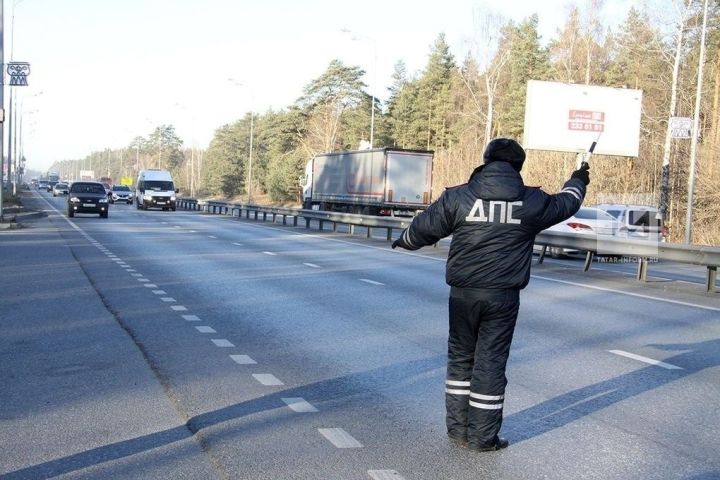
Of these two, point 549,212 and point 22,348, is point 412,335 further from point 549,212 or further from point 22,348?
point 549,212

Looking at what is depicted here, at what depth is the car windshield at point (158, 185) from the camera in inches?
2579

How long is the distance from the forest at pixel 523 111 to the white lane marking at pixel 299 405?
2604 cm

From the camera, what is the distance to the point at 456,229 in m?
6.59

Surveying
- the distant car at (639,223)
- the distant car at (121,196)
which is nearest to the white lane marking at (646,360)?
the distant car at (639,223)

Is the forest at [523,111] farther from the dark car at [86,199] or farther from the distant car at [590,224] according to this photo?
the dark car at [86,199]

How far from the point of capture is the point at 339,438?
6.58 metres

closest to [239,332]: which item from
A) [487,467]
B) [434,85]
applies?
[487,467]

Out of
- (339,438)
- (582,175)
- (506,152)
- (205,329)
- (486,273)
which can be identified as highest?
(506,152)

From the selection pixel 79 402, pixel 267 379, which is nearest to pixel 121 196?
pixel 267 379

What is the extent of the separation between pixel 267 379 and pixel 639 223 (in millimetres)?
23464

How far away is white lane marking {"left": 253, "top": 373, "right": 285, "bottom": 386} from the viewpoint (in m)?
8.37

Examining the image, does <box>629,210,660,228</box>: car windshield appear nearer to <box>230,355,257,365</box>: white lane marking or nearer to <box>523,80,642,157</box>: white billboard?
<box>523,80,642,157</box>: white billboard

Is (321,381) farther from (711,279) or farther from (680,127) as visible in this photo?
(680,127)

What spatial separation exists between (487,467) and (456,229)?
1.55 meters
